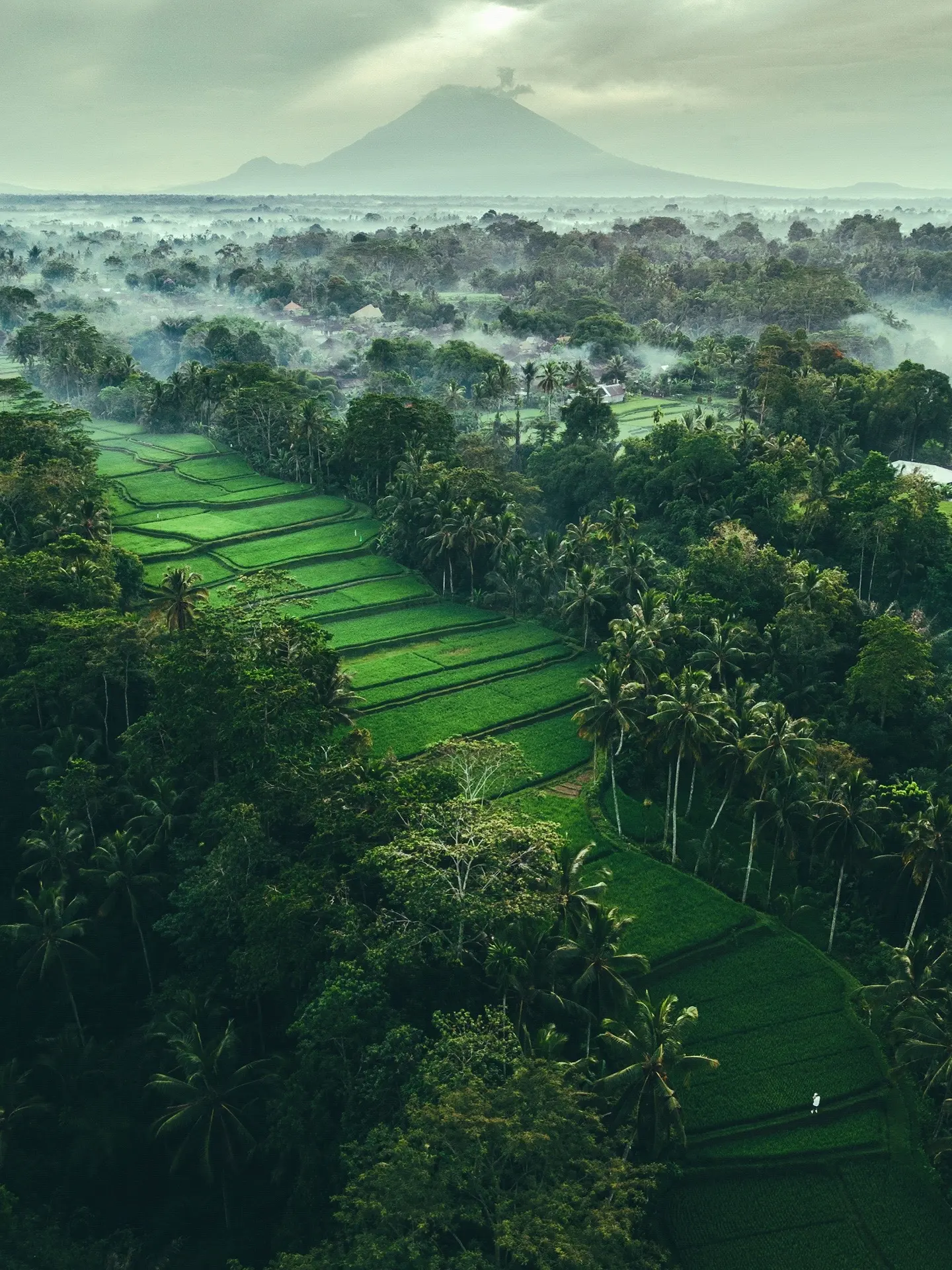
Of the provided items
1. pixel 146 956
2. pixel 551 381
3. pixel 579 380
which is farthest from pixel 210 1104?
pixel 579 380

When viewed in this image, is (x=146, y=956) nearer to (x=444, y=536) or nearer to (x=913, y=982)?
(x=913, y=982)

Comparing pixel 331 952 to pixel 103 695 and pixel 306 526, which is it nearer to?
pixel 103 695

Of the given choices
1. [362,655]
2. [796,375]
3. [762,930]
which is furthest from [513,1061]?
[796,375]

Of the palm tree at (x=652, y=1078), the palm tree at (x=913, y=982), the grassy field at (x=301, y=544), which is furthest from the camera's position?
the grassy field at (x=301, y=544)

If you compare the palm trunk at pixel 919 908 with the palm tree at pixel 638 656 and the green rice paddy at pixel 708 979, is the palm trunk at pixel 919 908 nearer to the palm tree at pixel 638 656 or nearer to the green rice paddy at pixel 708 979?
the green rice paddy at pixel 708 979

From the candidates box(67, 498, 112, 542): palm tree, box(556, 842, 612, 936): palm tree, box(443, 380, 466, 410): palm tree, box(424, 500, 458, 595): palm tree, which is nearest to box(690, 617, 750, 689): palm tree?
box(556, 842, 612, 936): palm tree

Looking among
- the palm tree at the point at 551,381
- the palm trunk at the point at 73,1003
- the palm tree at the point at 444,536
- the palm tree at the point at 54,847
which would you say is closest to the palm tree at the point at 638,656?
the palm tree at the point at 444,536

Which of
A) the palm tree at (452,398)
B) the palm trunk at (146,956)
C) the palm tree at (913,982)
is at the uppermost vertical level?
the palm tree at (452,398)
